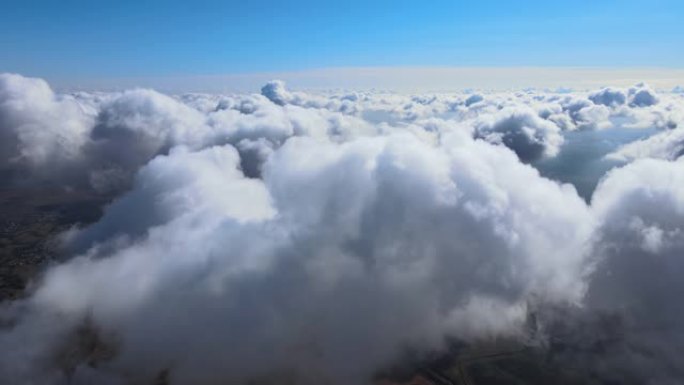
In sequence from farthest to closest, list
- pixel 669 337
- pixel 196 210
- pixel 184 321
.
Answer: pixel 196 210
pixel 184 321
pixel 669 337

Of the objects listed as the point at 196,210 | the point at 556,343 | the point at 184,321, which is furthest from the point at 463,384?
the point at 196,210

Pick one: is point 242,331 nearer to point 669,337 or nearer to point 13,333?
point 13,333

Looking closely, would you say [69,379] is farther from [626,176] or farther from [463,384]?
[626,176]

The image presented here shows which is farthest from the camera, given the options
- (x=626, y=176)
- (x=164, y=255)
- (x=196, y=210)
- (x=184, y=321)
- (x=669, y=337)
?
(x=196, y=210)

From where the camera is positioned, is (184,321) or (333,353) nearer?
(333,353)

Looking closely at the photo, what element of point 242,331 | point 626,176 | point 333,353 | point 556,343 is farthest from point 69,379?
point 626,176

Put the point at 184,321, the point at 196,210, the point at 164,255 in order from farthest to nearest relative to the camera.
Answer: the point at 196,210
the point at 164,255
the point at 184,321

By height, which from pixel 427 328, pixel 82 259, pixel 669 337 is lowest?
pixel 82 259

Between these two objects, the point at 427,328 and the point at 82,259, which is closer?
the point at 427,328

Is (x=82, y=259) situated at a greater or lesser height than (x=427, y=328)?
lesser
